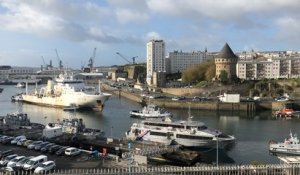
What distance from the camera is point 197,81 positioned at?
202 feet

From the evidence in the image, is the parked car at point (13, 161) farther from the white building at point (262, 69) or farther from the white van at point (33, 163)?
the white building at point (262, 69)

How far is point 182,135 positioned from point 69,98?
2374 cm

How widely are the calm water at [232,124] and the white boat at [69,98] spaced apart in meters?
0.98

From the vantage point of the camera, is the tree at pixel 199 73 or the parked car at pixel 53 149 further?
the tree at pixel 199 73

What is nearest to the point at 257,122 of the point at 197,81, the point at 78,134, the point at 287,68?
the point at 78,134

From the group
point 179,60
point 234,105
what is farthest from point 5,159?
point 179,60

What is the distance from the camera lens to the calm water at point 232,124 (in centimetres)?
2147

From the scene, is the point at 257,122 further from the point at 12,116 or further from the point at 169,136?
the point at 12,116

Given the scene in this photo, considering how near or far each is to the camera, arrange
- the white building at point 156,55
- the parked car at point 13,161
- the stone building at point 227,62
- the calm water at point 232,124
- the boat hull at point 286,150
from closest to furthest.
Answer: the parked car at point 13,161
the boat hull at point 286,150
the calm water at point 232,124
the stone building at point 227,62
the white building at point 156,55

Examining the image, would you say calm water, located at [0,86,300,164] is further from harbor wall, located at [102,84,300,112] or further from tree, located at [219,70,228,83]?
tree, located at [219,70,228,83]

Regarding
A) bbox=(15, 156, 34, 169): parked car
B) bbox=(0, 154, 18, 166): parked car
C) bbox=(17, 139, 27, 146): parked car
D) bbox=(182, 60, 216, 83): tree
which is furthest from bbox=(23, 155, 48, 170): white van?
bbox=(182, 60, 216, 83): tree

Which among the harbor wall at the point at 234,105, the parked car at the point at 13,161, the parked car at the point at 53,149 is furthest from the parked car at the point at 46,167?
the harbor wall at the point at 234,105

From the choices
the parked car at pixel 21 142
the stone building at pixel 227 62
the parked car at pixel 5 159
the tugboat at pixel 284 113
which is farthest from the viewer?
the stone building at pixel 227 62

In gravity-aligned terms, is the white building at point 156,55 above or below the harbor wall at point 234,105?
above
